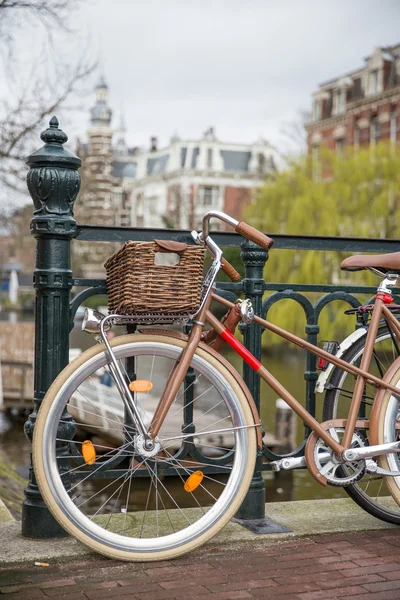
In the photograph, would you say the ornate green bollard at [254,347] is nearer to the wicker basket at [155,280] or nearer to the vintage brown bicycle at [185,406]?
the vintage brown bicycle at [185,406]

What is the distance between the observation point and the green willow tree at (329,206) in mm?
25594

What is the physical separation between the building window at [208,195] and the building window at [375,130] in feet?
79.8

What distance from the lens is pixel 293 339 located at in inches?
133

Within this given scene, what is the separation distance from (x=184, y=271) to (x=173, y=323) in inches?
8.9

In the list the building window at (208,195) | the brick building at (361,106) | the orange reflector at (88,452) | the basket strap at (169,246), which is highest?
the brick building at (361,106)

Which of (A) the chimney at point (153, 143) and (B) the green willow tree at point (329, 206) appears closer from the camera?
(B) the green willow tree at point (329, 206)

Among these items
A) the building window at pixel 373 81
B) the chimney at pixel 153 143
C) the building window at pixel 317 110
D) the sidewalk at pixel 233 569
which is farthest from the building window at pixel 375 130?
the chimney at pixel 153 143

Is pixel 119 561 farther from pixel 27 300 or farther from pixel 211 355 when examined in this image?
pixel 27 300

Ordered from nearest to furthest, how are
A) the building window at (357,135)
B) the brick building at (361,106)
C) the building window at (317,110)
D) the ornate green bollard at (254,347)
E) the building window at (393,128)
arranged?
the ornate green bollard at (254,347), the building window at (393,128), the brick building at (361,106), the building window at (357,135), the building window at (317,110)

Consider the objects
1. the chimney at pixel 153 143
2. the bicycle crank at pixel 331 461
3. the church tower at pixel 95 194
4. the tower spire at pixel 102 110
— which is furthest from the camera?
the chimney at pixel 153 143

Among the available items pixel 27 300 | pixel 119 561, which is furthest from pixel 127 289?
pixel 27 300

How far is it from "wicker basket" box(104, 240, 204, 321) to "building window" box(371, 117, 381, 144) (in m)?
39.7

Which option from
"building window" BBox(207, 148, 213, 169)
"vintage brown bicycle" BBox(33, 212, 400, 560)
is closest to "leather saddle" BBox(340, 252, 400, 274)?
"vintage brown bicycle" BBox(33, 212, 400, 560)

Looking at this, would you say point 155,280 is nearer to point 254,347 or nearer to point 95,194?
point 254,347
